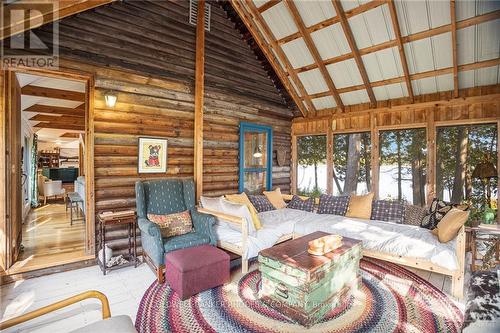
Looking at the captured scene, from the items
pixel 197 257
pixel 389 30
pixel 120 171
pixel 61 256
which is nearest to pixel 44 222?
pixel 61 256

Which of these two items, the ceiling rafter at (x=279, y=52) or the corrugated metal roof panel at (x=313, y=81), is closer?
the ceiling rafter at (x=279, y=52)

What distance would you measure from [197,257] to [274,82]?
16.6ft

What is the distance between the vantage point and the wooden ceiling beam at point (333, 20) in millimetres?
4250

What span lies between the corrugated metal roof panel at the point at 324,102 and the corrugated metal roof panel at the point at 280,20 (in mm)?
1760

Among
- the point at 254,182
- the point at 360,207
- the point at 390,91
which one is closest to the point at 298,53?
the point at 390,91

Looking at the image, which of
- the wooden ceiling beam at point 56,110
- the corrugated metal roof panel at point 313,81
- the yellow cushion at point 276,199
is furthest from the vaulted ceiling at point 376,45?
the wooden ceiling beam at point 56,110

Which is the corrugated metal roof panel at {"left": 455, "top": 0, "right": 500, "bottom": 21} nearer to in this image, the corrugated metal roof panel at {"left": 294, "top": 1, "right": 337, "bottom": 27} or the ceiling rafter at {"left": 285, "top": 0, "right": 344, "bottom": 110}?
the corrugated metal roof panel at {"left": 294, "top": 1, "right": 337, "bottom": 27}

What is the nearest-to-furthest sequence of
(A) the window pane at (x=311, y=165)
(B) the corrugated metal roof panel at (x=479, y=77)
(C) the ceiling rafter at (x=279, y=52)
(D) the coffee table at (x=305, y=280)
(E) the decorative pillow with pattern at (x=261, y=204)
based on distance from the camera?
(D) the coffee table at (x=305, y=280) → (B) the corrugated metal roof panel at (x=479, y=77) → (E) the decorative pillow with pattern at (x=261, y=204) → (C) the ceiling rafter at (x=279, y=52) → (A) the window pane at (x=311, y=165)

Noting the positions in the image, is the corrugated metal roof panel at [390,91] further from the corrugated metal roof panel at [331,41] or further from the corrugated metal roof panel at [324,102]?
the corrugated metal roof panel at [331,41]

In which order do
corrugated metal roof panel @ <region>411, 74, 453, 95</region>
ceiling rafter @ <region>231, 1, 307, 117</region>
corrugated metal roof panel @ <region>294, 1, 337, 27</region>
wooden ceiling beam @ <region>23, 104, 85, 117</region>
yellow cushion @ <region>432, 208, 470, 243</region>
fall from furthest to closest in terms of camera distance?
1. wooden ceiling beam @ <region>23, 104, 85, 117</region>
2. ceiling rafter @ <region>231, 1, 307, 117</region>
3. corrugated metal roof panel @ <region>411, 74, 453, 95</region>
4. corrugated metal roof panel @ <region>294, 1, 337, 27</region>
5. yellow cushion @ <region>432, 208, 470, 243</region>

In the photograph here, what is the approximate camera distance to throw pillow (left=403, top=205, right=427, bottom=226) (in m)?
4.39

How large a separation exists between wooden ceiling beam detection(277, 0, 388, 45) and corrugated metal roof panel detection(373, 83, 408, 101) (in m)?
1.70

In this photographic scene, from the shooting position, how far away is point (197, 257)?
3121 millimetres

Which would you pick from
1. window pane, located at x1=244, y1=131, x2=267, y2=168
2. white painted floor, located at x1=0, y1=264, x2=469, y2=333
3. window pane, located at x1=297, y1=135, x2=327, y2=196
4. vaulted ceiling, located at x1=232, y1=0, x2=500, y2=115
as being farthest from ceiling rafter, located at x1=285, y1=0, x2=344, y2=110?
white painted floor, located at x1=0, y1=264, x2=469, y2=333
